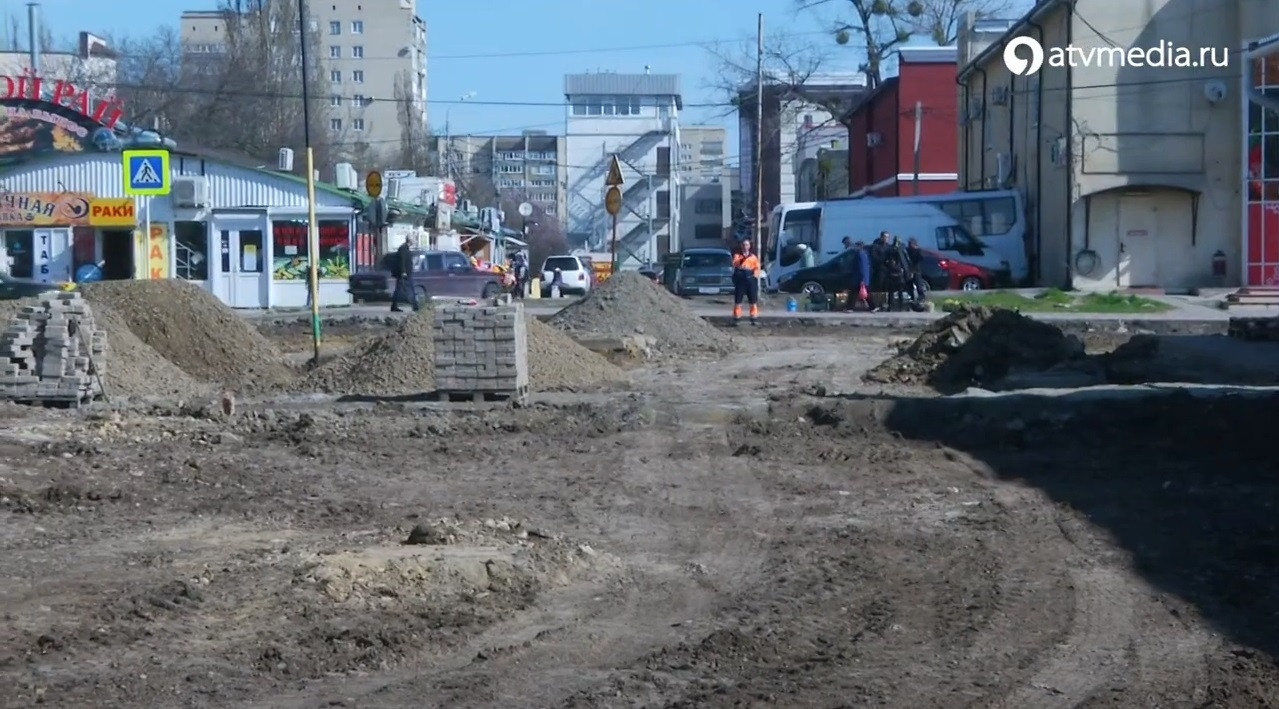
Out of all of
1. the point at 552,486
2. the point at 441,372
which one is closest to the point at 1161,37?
the point at 441,372

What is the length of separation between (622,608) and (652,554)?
1.50m

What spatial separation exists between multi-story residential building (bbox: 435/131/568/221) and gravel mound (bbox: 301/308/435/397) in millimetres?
89527

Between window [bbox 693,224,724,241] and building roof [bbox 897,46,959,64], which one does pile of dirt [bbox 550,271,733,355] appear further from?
window [bbox 693,224,724,241]

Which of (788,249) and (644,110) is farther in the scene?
(644,110)

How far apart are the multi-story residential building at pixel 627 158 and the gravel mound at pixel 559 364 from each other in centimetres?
6461

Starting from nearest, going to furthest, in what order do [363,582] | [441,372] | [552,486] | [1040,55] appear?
1. [363,582]
2. [552,486]
3. [441,372]
4. [1040,55]

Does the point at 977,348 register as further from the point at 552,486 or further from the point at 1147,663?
the point at 1147,663

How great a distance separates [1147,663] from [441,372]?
34.5ft

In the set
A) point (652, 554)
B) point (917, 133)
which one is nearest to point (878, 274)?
point (917, 133)

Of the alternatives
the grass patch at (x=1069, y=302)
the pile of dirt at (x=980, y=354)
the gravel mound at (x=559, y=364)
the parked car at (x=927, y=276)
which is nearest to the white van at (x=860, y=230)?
the parked car at (x=927, y=276)

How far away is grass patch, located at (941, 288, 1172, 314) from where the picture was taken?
107 ft

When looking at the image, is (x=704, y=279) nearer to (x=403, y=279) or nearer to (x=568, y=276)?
(x=568, y=276)

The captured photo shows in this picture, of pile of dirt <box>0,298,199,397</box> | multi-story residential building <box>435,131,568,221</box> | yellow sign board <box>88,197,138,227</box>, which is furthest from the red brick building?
multi-story residential building <box>435,131,568,221</box>

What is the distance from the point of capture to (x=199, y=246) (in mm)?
40812
